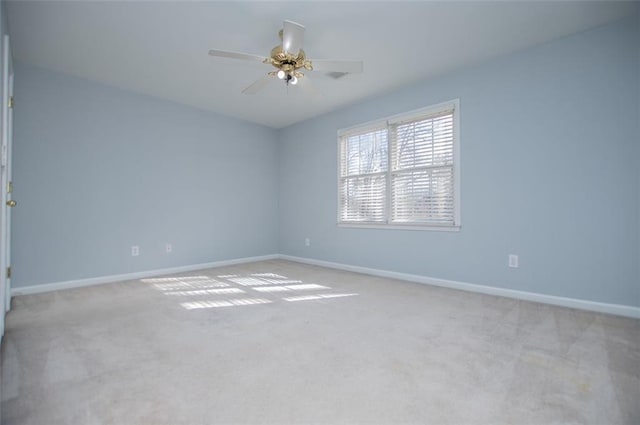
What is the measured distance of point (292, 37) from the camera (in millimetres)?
2182

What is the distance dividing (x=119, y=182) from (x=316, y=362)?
3.49 m

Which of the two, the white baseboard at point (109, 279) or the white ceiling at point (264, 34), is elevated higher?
the white ceiling at point (264, 34)

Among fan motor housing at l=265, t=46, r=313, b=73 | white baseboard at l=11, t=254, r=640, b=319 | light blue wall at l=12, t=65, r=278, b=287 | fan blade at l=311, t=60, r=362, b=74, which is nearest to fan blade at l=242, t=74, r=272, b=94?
fan motor housing at l=265, t=46, r=313, b=73

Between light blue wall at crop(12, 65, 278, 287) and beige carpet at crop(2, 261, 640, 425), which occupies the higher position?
light blue wall at crop(12, 65, 278, 287)

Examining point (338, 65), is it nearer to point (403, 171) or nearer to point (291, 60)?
point (291, 60)

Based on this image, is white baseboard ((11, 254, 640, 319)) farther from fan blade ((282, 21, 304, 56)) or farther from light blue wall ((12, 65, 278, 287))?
fan blade ((282, 21, 304, 56))

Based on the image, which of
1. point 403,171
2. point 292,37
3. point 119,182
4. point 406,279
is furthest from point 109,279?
point 403,171

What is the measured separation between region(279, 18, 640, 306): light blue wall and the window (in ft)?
0.44

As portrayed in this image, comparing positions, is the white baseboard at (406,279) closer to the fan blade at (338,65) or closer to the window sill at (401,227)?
the window sill at (401,227)

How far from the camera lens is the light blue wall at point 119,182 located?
3297 mm

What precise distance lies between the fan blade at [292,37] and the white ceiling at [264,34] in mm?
303

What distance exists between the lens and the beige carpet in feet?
4.30

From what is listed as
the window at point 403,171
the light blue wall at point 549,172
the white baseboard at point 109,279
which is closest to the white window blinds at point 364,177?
the window at point 403,171

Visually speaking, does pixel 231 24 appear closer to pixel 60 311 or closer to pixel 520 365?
pixel 60 311
